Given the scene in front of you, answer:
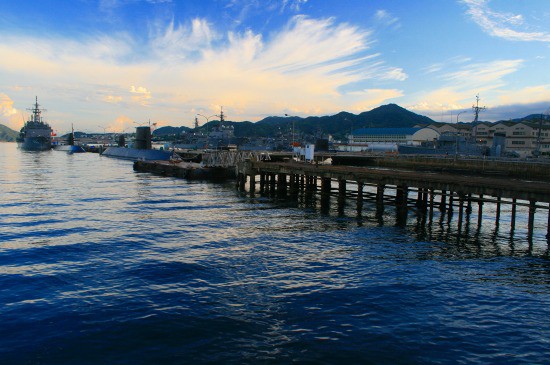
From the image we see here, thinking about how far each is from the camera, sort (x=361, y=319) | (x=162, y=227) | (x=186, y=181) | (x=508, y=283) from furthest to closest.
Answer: (x=186, y=181) < (x=162, y=227) < (x=508, y=283) < (x=361, y=319)

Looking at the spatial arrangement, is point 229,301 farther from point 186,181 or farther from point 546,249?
point 186,181

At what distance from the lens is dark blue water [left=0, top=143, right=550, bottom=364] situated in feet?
41.0

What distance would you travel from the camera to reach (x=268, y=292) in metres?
17.0

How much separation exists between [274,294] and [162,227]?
53.1ft

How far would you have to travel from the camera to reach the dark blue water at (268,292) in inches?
492

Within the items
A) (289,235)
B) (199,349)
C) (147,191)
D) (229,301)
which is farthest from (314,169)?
(199,349)

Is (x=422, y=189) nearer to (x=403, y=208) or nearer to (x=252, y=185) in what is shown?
(x=403, y=208)

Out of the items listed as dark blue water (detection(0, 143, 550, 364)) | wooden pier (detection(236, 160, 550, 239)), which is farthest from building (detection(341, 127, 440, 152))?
dark blue water (detection(0, 143, 550, 364))

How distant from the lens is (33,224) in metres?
30.5

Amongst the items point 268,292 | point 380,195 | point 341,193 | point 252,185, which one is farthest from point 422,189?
point 268,292

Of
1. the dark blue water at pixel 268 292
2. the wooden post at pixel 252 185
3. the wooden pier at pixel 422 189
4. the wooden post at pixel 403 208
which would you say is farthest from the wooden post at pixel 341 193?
the wooden post at pixel 252 185

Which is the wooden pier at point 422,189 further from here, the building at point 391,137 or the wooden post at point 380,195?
the building at point 391,137

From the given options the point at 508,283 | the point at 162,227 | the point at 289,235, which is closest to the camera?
the point at 508,283

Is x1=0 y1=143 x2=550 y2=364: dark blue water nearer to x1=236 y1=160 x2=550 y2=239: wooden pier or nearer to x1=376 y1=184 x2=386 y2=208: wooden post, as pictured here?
x1=236 y1=160 x2=550 y2=239: wooden pier
